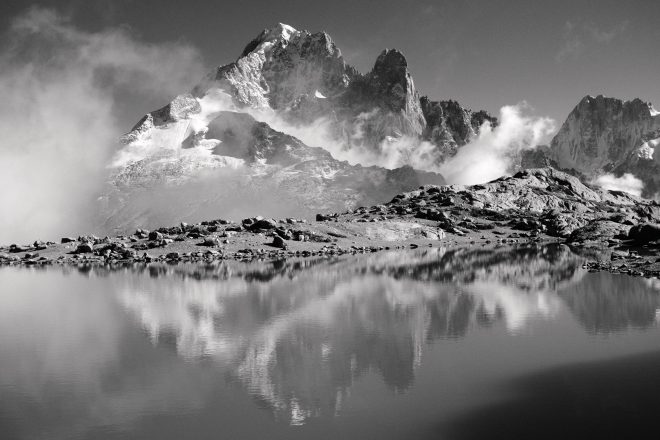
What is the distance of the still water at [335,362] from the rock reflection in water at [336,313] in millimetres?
227

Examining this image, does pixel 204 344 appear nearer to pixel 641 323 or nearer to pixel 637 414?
pixel 637 414

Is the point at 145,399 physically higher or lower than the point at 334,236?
lower

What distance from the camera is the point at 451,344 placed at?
41.0 metres

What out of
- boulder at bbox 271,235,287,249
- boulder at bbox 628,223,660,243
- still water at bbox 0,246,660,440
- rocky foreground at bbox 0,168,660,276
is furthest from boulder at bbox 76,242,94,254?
boulder at bbox 628,223,660,243

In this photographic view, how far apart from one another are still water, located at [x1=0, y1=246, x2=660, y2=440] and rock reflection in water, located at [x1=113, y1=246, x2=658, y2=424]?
0.23 meters

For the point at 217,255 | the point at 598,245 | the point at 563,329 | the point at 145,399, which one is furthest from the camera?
the point at 598,245

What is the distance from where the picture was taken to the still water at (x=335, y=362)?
26609mm

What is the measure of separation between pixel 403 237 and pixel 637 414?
147 meters

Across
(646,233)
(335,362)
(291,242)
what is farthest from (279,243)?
(335,362)

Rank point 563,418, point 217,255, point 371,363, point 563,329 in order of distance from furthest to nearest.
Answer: point 217,255
point 563,329
point 371,363
point 563,418

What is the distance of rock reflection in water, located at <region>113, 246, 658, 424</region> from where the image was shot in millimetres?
34250

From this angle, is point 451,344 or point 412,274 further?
point 412,274

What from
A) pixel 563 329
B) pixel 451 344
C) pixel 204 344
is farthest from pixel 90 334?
pixel 563 329

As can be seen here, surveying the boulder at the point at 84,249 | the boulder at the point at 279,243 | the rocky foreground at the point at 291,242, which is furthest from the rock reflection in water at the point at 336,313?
the boulder at the point at 84,249
